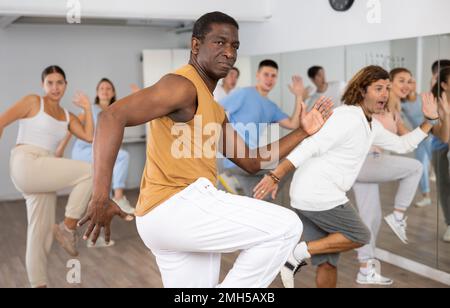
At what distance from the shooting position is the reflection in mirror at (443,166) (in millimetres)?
Answer: 3625

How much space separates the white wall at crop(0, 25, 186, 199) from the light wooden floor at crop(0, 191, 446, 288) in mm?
2272

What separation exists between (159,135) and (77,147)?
3.63 metres

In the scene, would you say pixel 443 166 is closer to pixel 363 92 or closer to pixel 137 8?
pixel 363 92

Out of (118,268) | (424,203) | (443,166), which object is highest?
(443,166)

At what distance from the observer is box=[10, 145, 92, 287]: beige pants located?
11.4ft

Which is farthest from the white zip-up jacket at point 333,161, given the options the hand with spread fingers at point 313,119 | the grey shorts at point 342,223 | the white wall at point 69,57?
the white wall at point 69,57

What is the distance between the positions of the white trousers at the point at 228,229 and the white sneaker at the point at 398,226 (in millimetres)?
2508

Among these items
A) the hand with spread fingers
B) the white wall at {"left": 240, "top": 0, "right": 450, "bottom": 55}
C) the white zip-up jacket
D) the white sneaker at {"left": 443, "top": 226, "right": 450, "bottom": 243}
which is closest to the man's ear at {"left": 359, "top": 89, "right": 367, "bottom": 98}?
the white zip-up jacket

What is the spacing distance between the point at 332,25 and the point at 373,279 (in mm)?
2026

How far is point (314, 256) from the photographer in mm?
3211

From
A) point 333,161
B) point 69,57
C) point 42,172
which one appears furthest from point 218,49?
point 69,57

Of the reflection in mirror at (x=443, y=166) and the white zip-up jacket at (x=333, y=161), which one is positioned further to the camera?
the reflection in mirror at (x=443, y=166)

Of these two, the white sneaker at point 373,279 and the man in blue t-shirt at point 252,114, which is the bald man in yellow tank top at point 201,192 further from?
the man in blue t-shirt at point 252,114

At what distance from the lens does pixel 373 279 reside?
12.3 ft
